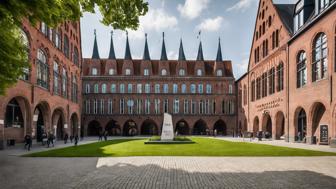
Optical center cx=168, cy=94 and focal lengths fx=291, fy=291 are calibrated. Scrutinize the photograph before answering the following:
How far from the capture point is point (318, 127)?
1083 inches

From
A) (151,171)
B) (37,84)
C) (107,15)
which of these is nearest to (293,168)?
(151,171)

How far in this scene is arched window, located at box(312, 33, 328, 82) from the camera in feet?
84.5

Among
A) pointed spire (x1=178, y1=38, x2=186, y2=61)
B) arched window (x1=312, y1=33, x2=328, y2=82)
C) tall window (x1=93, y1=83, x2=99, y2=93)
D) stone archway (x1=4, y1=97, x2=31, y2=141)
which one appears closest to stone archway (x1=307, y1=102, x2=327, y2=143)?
arched window (x1=312, y1=33, x2=328, y2=82)

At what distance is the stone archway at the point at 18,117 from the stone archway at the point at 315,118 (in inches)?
1039

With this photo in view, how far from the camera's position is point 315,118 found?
2789cm

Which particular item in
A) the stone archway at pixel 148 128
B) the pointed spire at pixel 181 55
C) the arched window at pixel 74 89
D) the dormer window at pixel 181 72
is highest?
the pointed spire at pixel 181 55

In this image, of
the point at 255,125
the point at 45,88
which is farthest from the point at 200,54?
the point at 45,88

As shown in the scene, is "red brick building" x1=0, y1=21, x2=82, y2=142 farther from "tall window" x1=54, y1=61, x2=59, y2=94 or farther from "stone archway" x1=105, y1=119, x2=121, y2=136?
"stone archway" x1=105, y1=119, x2=121, y2=136

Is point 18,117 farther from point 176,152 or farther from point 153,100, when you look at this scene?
point 153,100

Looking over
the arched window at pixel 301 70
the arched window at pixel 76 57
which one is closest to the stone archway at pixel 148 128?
the arched window at pixel 76 57

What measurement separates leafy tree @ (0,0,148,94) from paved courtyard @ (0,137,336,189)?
4.26 m

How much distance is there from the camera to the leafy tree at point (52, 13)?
7.88m

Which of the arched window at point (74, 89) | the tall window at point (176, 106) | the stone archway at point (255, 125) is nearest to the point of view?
the arched window at point (74, 89)

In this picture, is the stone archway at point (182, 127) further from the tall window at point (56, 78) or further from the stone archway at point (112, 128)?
the tall window at point (56, 78)
